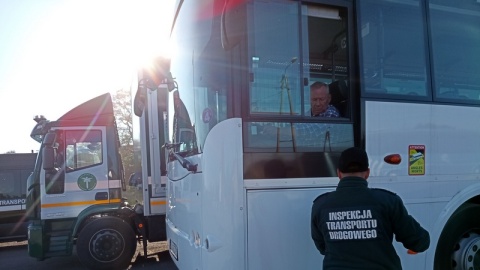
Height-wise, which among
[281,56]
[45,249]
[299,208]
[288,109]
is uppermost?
[281,56]

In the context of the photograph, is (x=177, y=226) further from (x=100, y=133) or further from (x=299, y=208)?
(x=100, y=133)

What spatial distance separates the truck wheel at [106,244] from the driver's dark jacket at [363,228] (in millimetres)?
5231

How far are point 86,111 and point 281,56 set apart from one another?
17.1 feet

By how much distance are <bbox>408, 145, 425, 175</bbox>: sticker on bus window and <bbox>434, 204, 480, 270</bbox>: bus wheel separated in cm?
68

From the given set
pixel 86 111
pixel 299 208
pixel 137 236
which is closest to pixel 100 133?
pixel 86 111

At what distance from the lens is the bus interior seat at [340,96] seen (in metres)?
3.17

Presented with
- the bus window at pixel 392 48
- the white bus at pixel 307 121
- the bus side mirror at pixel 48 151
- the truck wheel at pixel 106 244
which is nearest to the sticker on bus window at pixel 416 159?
the white bus at pixel 307 121

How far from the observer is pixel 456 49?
12.1ft

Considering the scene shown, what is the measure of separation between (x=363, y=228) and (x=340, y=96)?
56.6 inches

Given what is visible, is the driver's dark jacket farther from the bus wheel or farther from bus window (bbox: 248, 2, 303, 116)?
the bus wheel

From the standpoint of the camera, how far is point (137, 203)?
7223 mm

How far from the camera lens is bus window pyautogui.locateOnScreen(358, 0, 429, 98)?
3227 millimetres

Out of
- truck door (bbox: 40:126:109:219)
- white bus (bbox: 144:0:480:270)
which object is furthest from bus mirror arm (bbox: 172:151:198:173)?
truck door (bbox: 40:126:109:219)

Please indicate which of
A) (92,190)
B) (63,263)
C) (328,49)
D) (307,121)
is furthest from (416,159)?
(63,263)
